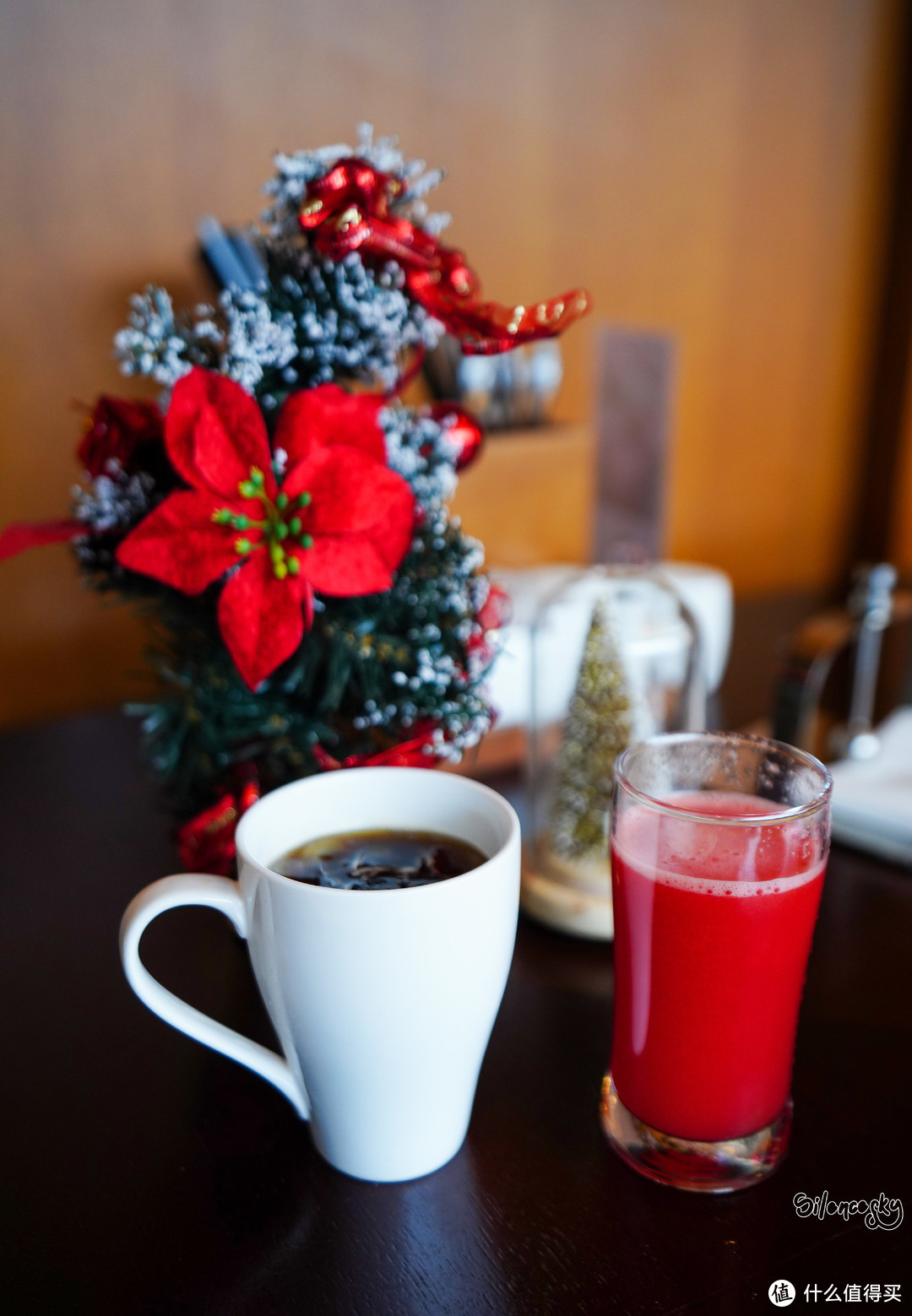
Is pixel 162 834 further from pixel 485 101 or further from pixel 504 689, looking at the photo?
pixel 485 101

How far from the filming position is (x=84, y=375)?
96 cm

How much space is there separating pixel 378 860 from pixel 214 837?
0.33 feet

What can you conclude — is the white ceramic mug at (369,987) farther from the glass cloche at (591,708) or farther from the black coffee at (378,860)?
the glass cloche at (591,708)

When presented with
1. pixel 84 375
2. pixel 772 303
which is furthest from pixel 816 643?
pixel 772 303

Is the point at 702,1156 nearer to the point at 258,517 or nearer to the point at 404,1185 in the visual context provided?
the point at 404,1185

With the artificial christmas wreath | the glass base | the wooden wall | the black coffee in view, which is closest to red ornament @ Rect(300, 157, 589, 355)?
the artificial christmas wreath

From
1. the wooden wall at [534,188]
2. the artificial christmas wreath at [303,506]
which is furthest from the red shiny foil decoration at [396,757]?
the wooden wall at [534,188]

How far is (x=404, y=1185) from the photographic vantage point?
360 mm

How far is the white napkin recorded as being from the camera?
59 centimetres

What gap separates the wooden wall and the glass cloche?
58cm

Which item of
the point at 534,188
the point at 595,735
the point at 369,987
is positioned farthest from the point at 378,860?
the point at 534,188

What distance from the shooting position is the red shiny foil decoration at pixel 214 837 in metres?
0.45

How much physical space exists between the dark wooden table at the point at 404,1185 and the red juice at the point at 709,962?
0.10 feet

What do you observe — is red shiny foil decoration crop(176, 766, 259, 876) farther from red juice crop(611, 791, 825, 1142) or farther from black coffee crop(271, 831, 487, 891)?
red juice crop(611, 791, 825, 1142)
